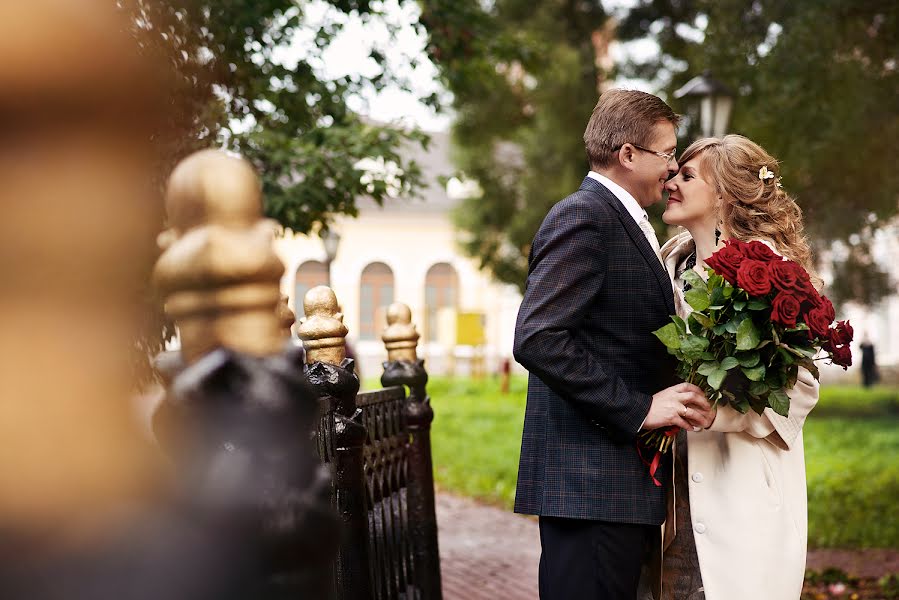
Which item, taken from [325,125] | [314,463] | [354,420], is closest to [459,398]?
[325,125]

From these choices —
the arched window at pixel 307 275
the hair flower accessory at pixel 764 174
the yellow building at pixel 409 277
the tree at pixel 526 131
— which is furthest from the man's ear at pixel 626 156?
the yellow building at pixel 409 277

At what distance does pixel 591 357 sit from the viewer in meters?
2.73

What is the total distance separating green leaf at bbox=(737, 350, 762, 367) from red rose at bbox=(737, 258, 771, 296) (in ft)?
0.55

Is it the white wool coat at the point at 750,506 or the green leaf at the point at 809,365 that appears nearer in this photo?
the green leaf at the point at 809,365

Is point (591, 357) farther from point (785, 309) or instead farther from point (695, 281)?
point (785, 309)

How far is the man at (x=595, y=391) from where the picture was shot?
8.89ft

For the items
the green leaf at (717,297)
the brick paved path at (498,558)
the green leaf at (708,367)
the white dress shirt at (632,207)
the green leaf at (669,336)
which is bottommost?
the brick paved path at (498,558)

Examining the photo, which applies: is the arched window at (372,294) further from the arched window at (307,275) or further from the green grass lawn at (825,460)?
the green grass lawn at (825,460)

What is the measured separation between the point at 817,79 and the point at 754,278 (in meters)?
6.98

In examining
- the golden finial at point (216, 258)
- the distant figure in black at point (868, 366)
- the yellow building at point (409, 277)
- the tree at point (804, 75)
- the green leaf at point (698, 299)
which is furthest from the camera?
the yellow building at point (409, 277)

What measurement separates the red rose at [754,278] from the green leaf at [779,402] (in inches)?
12.1

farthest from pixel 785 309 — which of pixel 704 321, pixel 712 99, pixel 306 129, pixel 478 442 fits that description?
pixel 478 442

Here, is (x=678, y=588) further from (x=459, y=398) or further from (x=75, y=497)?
(x=459, y=398)

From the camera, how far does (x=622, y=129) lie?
299cm
